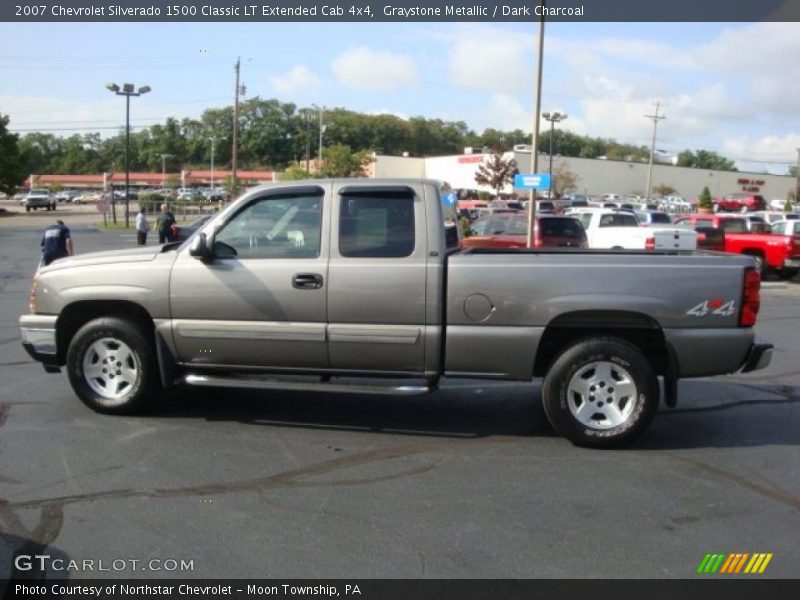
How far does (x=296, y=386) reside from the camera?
6.07 metres

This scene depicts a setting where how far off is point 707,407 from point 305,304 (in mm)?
3871

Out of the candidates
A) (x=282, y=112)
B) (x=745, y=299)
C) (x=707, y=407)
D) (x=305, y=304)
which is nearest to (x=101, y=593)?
(x=305, y=304)

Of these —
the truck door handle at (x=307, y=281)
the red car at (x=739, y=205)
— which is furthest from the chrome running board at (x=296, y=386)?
the red car at (x=739, y=205)

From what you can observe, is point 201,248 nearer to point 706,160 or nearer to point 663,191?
point 663,191

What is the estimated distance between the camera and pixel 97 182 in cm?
14288

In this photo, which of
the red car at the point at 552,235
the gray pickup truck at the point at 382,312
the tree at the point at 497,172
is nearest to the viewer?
the gray pickup truck at the point at 382,312

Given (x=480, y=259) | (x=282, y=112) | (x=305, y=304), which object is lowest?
(x=305, y=304)

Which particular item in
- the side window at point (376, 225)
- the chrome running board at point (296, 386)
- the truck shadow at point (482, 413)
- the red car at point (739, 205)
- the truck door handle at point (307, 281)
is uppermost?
the red car at point (739, 205)

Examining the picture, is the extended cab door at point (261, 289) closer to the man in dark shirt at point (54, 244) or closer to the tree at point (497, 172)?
the man in dark shirt at point (54, 244)

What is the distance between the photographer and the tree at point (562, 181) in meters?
80.2

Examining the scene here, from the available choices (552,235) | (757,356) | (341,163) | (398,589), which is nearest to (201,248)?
(398,589)

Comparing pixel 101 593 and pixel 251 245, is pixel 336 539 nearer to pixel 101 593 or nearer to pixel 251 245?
pixel 101 593

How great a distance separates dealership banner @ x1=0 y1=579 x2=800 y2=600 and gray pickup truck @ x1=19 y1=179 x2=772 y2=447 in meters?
2.17

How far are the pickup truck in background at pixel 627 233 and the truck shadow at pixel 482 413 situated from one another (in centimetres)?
1040
